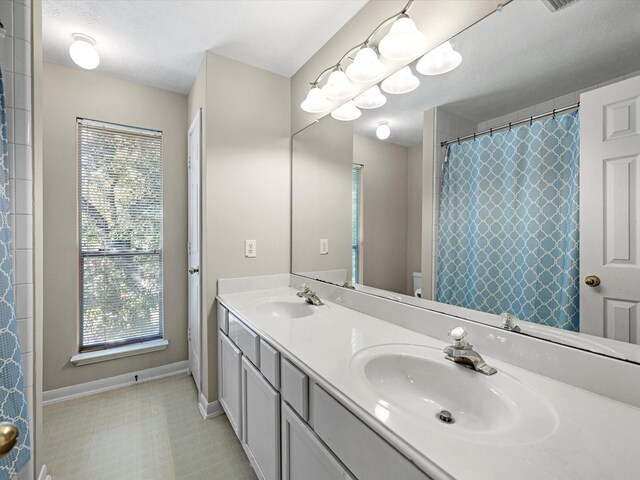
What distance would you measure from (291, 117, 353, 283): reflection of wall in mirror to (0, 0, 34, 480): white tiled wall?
140 centimetres

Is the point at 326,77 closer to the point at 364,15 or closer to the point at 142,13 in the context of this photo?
the point at 364,15

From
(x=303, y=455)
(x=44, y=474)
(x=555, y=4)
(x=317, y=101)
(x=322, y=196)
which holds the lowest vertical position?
(x=44, y=474)

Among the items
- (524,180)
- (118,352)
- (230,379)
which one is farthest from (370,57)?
(118,352)

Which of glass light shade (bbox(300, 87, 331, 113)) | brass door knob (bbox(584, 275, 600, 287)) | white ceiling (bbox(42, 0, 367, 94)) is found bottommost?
brass door knob (bbox(584, 275, 600, 287))

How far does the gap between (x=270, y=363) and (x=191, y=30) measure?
6.29ft

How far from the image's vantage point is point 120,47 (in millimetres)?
1919

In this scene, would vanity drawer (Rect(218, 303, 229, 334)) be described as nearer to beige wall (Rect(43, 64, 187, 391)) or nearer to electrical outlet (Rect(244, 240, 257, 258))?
electrical outlet (Rect(244, 240, 257, 258))

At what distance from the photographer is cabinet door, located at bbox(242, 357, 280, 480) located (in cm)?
118

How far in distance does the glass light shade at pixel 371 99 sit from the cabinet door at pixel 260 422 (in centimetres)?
145

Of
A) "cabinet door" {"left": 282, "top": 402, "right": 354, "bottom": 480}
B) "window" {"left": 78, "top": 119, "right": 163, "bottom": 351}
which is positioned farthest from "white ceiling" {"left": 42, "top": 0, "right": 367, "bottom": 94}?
"cabinet door" {"left": 282, "top": 402, "right": 354, "bottom": 480}

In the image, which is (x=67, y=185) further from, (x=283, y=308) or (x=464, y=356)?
(x=464, y=356)

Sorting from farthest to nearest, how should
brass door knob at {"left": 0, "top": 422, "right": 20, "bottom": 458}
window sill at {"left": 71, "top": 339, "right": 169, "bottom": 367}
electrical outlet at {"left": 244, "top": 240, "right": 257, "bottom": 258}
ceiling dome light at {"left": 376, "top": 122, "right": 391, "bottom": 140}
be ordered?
window sill at {"left": 71, "top": 339, "right": 169, "bottom": 367}
electrical outlet at {"left": 244, "top": 240, "right": 257, "bottom": 258}
ceiling dome light at {"left": 376, "top": 122, "right": 391, "bottom": 140}
brass door knob at {"left": 0, "top": 422, "right": 20, "bottom": 458}

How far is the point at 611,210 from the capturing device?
2.57ft

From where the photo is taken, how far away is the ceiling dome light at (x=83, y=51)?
5.79ft
